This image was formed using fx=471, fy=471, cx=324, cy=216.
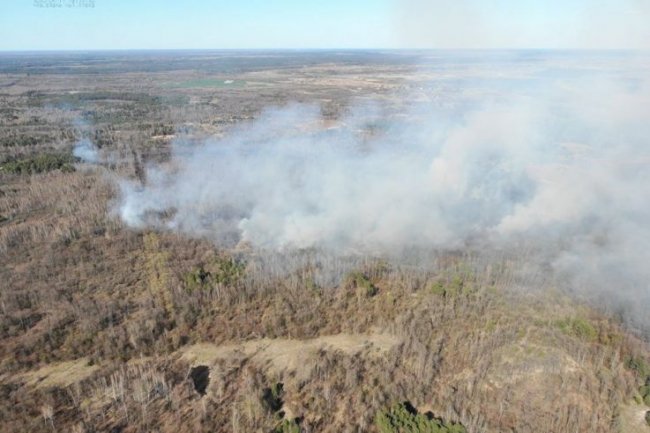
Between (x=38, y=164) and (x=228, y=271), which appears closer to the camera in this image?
(x=228, y=271)

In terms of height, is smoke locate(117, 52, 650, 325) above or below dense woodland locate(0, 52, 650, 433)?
above

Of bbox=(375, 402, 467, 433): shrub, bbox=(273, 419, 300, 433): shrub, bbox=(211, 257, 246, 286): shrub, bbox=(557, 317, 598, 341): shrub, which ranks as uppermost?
bbox=(211, 257, 246, 286): shrub

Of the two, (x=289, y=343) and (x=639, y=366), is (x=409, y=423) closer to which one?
(x=289, y=343)

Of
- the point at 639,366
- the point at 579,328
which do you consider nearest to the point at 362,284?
the point at 579,328

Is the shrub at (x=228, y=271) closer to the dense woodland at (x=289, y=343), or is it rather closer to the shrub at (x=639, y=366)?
the dense woodland at (x=289, y=343)

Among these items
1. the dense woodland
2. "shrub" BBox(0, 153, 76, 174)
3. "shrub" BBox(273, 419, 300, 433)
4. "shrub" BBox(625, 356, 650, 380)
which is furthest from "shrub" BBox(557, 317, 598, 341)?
"shrub" BBox(0, 153, 76, 174)

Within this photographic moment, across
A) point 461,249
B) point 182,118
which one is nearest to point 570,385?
point 461,249

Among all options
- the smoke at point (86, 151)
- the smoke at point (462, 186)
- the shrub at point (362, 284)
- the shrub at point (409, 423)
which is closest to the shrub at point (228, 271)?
the smoke at point (462, 186)

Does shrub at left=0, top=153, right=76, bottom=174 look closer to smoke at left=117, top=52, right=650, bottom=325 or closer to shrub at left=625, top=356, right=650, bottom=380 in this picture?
smoke at left=117, top=52, right=650, bottom=325

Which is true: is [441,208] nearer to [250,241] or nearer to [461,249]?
[461,249]
